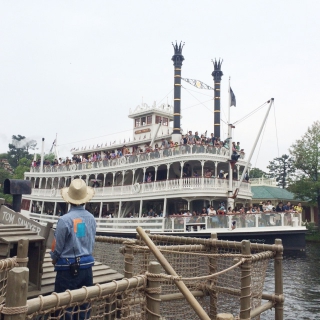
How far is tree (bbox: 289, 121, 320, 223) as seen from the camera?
2892 centimetres

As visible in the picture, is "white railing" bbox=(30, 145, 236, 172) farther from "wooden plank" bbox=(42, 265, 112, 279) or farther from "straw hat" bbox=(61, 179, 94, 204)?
"straw hat" bbox=(61, 179, 94, 204)

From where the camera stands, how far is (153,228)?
769 inches

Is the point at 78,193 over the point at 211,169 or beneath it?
beneath

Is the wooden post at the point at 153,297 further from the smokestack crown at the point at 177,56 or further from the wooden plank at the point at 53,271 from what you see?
the smokestack crown at the point at 177,56

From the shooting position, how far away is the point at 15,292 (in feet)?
6.40

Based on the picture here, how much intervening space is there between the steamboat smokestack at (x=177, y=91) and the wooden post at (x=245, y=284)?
20.4 meters

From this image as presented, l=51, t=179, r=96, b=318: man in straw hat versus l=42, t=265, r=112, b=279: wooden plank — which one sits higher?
l=51, t=179, r=96, b=318: man in straw hat

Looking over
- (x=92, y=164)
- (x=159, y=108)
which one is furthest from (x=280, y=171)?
(x=92, y=164)

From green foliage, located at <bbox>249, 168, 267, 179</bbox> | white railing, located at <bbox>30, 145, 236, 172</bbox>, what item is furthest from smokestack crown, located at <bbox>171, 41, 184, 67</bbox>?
green foliage, located at <bbox>249, 168, 267, 179</bbox>

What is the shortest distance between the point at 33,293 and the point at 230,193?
17.3 meters

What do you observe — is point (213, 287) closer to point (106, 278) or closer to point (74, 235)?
point (106, 278)

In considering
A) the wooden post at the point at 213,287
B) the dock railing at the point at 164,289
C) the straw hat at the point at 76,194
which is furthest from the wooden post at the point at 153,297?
the wooden post at the point at 213,287

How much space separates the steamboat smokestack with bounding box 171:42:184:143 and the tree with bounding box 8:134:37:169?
5531 centimetres

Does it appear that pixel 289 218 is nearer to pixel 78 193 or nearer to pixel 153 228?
pixel 153 228
